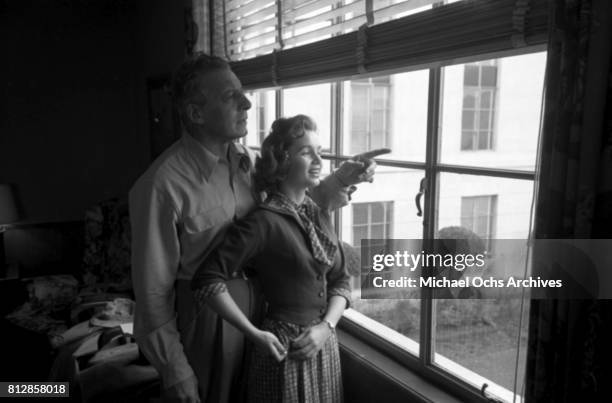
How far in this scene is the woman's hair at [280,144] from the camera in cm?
112

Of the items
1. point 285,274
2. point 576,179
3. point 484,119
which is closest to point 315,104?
point 484,119

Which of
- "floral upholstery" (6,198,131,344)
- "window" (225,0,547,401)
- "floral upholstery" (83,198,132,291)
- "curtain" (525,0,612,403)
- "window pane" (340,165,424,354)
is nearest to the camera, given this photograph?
"curtain" (525,0,612,403)

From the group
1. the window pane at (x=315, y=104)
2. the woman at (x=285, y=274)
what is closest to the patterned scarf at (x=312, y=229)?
the woman at (x=285, y=274)

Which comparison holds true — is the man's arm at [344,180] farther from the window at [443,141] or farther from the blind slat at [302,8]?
the blind slat at [302,8]

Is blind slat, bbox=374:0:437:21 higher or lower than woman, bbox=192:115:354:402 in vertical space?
higher

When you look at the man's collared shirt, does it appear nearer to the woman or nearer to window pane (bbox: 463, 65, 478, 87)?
the woman

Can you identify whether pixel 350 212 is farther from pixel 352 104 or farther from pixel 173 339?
pixel 173 339

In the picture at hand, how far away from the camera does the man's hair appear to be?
1203 millimetres

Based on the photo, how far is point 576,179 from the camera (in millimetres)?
751

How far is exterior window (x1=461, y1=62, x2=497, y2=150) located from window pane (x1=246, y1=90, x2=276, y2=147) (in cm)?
111

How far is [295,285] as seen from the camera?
1.14 metres

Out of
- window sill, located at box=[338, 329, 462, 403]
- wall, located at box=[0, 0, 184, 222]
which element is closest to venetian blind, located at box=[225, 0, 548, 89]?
window sill, located at box=[338, 329, 462, 403]

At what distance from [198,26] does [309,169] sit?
1.51 m

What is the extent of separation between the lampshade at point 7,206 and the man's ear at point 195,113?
2721 millimetres
